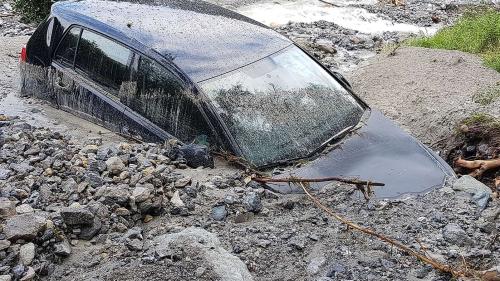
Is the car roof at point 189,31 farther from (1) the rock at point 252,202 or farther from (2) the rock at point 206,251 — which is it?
(2) the rock at point 206,251

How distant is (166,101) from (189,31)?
0.71 m

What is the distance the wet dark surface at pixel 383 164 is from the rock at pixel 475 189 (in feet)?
0.42

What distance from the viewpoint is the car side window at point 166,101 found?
4445mm

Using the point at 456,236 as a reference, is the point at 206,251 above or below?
below

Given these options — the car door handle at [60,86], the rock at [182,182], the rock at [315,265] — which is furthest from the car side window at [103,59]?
the rock at [315,265]

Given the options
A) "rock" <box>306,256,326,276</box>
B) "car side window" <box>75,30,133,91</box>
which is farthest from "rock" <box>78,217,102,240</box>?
"car side window" <box>75,30,133,91</box>

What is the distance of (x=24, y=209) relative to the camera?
12.4ft

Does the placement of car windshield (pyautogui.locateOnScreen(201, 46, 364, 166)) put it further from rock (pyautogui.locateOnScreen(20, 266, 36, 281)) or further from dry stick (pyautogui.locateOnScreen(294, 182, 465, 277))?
rock (pyautogui.locateOnScreen(20, 266, 36, 281))

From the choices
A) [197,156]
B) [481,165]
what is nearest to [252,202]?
[197,156]

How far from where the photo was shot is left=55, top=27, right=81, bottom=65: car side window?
5379 mm

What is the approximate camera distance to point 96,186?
4.09m

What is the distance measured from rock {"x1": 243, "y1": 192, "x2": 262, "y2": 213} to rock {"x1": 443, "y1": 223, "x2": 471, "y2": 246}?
3.98 feet

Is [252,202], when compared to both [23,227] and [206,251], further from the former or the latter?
[23,227]

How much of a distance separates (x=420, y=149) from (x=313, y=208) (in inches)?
49.8
